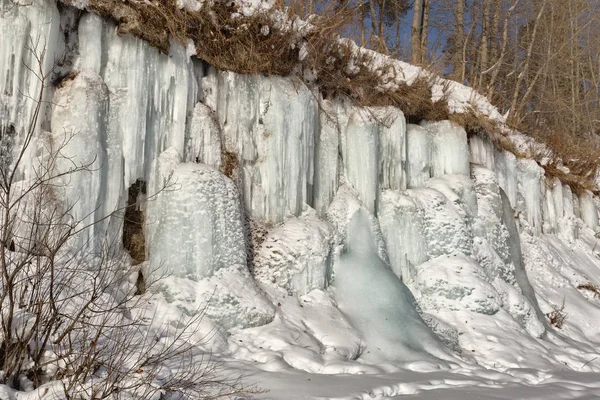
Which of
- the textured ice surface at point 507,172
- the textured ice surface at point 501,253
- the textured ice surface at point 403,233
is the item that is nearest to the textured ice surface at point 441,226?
the textured ice surface at point 403,233

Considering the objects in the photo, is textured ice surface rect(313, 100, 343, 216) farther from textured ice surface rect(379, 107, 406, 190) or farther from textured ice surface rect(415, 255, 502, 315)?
textured ice surface rect(415, 255, 502, 315)

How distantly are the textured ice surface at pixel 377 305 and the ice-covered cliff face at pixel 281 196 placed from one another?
2 centimetres

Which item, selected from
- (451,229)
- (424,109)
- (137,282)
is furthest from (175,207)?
(424,109)

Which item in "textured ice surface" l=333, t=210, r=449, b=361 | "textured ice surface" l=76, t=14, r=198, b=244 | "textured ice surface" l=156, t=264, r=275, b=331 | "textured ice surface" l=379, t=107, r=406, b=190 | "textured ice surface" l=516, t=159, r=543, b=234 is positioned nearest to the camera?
"textured ice surface" l=156, t=264, r=275, b=331

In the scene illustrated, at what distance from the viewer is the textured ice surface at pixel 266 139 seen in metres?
7.18

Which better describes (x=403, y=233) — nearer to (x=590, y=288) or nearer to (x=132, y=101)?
(x=132, y=101)

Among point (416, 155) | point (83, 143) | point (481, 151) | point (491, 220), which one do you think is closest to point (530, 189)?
point (481, 151)

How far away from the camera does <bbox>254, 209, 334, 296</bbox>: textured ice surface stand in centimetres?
678

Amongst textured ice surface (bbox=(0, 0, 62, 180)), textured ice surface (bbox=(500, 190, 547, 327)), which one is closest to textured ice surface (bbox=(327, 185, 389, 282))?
textured ice surface (bbox=(500, 190, 547, 327))

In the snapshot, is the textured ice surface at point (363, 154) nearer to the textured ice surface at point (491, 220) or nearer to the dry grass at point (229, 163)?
the dry grass at point (229, 163)

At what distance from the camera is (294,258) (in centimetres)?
684

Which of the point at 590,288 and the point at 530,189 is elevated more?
the point at 530,189

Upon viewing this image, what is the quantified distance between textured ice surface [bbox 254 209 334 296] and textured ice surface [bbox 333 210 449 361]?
0.39m

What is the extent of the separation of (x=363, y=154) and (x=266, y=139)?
5.56 ft
